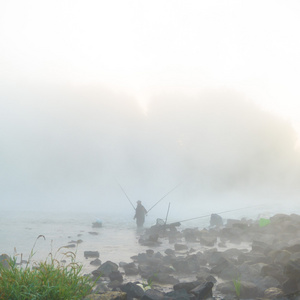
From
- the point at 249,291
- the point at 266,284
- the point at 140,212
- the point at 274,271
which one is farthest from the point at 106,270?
the point at 140,212

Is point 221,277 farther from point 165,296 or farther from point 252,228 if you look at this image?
point 252,228

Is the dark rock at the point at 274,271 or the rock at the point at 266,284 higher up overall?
the dark rock at the point at 274,271

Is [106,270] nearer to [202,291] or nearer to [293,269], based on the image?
[202,291]

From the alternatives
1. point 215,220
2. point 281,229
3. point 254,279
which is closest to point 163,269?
point 254,279

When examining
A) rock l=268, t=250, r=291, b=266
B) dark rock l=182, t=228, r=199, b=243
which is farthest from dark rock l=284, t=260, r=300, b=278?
dark rock l=182, t=228, r=199, b=243

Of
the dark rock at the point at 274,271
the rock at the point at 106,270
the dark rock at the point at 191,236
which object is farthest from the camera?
the dark rock at the point at 191,236

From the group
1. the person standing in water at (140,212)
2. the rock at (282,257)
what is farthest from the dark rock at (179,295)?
the person standing in water at (140,212)

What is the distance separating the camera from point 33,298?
15.3ft

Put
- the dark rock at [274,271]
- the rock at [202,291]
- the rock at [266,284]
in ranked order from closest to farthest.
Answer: the rock at [202,291]
the rock at [266,284]
the dark rock at [274,271]

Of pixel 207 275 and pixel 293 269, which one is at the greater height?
pixel 293 269

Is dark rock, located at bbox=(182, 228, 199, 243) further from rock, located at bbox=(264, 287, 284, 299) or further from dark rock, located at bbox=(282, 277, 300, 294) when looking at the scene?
dark rock, located at bbox=(282, 277, 300, 294)

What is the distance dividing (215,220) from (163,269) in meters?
17.3

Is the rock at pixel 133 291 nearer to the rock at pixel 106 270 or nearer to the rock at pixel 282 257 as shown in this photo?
the rock at pixel 106 270

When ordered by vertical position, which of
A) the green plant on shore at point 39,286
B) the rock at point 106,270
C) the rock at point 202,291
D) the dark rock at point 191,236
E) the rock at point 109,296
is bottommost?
the dark rock at point 191,236
